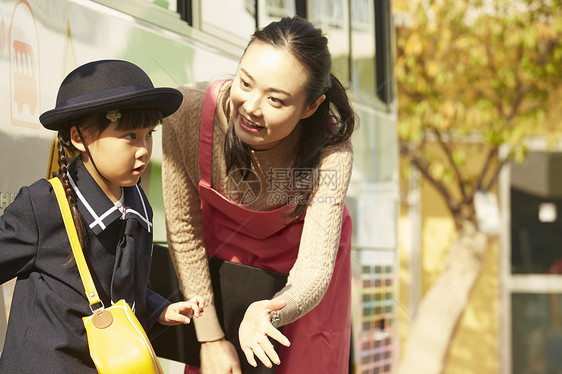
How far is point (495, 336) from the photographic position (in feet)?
23.8

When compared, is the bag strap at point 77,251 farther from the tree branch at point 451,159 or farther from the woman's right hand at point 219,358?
the tree branch at point 451,159

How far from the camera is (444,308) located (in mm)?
5703

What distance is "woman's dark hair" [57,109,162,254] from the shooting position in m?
1.25

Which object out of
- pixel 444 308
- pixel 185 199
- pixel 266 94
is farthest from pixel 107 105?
pixel 444 308

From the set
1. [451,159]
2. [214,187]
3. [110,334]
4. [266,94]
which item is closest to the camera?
[110,334]

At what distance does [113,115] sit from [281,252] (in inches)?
26.1

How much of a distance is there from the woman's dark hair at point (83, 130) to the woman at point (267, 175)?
27 cm

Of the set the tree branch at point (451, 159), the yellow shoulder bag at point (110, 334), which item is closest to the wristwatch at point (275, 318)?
the yellow shoulder bag at point (110, 334)

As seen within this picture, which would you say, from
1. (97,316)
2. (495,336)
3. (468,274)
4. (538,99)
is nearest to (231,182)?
(97,316)

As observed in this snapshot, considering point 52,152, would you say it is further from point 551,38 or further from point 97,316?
point 551,38

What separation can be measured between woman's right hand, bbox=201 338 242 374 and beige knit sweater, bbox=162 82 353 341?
0.02 m

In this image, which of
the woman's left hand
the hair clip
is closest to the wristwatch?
the woman's left hand

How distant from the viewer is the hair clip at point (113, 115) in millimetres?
1278

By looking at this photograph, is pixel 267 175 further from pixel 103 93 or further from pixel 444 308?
pixel 444 308
